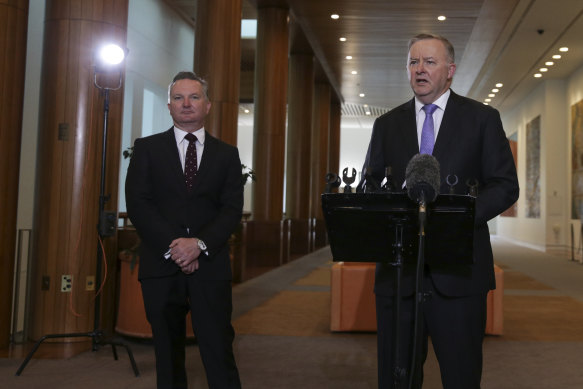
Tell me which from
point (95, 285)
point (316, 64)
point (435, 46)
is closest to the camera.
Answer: point (435, 46)

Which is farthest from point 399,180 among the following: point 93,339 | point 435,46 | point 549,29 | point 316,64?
point 316,64

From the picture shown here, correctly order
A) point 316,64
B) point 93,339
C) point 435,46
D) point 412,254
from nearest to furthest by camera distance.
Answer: point 412,254, point 435,46, point 93,339, point 316,64

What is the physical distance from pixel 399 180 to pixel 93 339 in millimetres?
3385

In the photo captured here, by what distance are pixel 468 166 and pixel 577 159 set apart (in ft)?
52.3

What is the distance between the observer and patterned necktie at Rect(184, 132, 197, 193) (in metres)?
2.81

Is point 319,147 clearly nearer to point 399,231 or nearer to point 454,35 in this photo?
point 454,35

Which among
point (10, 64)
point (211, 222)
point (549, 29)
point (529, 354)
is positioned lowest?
point (529, 354)

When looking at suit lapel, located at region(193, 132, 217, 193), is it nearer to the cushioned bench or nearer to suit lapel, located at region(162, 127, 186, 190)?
suit lapel, located at region(162, 127, 186, 190)

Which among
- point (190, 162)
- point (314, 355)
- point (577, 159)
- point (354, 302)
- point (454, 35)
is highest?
point (454, 35)

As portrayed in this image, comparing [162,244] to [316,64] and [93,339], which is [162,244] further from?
[316,64]

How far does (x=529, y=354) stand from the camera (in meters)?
5.08

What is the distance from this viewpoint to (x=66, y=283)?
16.7 feet

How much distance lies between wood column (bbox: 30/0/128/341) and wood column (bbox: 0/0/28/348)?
22cm

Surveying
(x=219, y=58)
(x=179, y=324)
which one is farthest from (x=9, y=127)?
(x=219, y=58)
